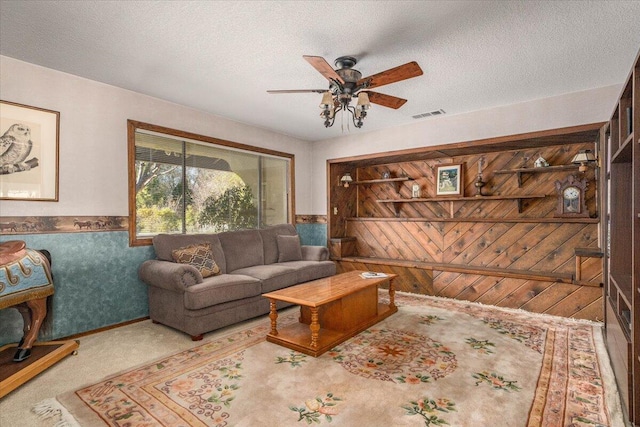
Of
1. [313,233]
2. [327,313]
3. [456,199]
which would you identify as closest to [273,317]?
[327,313]

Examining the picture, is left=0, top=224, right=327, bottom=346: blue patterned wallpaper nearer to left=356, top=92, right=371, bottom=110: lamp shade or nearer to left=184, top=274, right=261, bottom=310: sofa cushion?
left=184, top=274, right=261, bottom=310: sofa cushion

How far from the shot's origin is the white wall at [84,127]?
9.89ft

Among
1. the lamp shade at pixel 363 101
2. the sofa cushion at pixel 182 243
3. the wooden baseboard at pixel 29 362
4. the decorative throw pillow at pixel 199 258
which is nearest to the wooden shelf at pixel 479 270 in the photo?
the sofa cushion at pixel 182 243

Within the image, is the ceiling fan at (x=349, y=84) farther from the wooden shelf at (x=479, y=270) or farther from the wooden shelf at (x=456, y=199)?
the wooden shelf at (x=479, y=270)

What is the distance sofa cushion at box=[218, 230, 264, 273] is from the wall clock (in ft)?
13.0

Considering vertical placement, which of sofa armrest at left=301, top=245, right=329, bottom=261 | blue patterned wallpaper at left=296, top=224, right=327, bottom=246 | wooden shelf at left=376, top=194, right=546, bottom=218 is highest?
→ wooden shelf at left=376, top=194, right=546, bottom=218

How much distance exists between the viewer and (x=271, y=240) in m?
5.03

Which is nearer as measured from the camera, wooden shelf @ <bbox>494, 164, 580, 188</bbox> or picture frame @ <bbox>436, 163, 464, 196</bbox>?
wooden shelf @ <bbox>494, 164, 580, 188</bbox>

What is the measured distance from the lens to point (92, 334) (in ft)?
11.0

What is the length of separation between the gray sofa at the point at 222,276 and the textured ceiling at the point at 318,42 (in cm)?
183

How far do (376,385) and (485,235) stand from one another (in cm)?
336

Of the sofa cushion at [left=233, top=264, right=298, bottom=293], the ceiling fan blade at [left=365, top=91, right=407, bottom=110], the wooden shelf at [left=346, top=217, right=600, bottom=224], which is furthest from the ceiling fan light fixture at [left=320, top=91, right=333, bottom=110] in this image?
the wooden shelf at [left=346, top=217, right=600, bottom=224]

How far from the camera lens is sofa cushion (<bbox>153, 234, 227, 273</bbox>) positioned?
3.77 meters

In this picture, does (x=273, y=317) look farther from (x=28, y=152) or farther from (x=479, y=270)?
Answer: (x=479, y=270)
